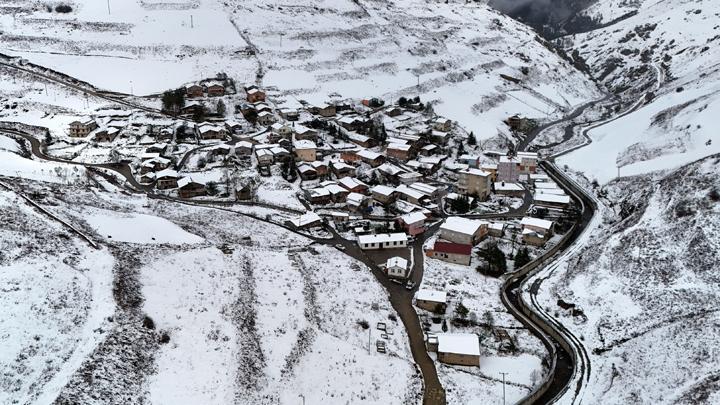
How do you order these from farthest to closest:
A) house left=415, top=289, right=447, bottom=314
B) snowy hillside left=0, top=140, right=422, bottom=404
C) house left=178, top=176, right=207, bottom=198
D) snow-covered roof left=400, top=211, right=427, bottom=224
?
1. house left=178, top=176, right=207, bottom=198
2. snow-covered roof left=400, top=211, right=427, bottom=224
3. house left=415, top=289, right=447, bottom=314
4. snowy hillside left=0, top=140, right=422, bottom=404

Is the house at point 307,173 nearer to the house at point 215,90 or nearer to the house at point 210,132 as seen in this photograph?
the house at point 210,132

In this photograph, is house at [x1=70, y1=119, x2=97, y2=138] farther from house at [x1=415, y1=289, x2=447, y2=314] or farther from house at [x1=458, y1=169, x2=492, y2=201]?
house at [x1=415, y1=289, x2=447, y2=314]

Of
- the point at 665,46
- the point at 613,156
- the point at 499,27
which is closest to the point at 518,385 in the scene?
the point at 613,156

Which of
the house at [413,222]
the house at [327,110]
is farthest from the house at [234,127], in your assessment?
the house at [413,222]

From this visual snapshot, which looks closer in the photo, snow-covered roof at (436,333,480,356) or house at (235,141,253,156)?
snow-covered roof at (436,333,480,356)

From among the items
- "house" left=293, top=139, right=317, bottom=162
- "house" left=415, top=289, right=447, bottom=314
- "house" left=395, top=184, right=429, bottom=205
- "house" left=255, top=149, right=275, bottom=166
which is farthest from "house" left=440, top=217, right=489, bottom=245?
"house" left=255, top=149, right=275, bottom=166

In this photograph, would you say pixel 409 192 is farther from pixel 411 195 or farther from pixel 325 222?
pixel 325 222
